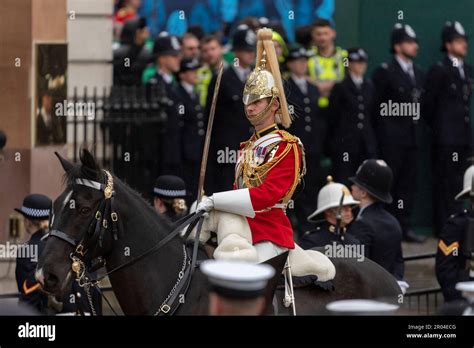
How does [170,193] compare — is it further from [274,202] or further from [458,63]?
[458,63]

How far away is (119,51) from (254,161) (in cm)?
648

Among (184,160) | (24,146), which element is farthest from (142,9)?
(24,146)

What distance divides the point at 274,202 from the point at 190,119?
6.04 metres

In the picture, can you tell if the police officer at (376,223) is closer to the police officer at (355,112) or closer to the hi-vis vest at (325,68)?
the police officer at (355,112)

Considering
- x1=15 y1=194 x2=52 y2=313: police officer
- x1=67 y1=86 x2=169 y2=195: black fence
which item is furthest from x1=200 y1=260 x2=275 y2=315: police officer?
x1=67 y1=86 x2=169 y2=195: black fence

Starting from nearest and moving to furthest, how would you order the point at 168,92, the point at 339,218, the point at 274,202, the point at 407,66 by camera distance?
the point at 274,202, the point at 339,218, the point at 168,92, the point at 407,66

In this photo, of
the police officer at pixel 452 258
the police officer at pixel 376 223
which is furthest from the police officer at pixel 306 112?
the police officer at pixel 452 258

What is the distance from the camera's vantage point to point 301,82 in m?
15.8

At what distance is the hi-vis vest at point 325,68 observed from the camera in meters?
16.1

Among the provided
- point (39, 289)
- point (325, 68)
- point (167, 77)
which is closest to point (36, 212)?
point (39, 289)

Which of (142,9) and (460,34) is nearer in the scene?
(460,34)

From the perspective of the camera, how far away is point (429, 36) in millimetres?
15875
